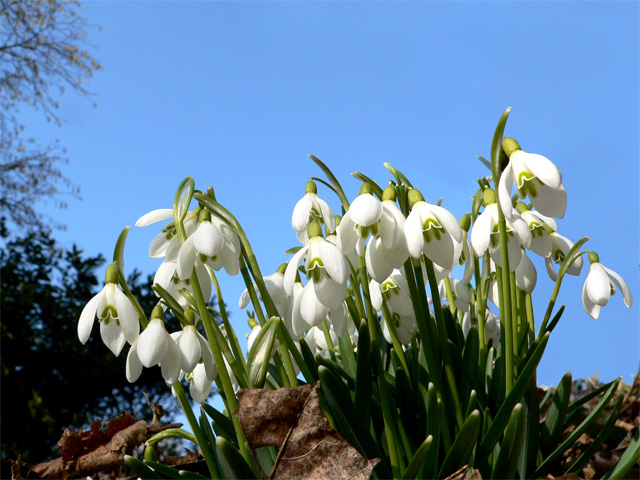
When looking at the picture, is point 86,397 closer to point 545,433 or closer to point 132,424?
point 132,424

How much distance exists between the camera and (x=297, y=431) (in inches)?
41.5

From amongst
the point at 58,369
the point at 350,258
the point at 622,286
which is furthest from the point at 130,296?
the point at 58,369

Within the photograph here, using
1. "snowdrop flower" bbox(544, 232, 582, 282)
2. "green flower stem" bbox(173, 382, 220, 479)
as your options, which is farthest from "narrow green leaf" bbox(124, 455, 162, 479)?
"snowdrop flower" bbox(544, 232, 582, 282)

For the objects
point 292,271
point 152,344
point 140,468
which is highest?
point 292,271

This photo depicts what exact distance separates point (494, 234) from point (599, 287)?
1.15ft

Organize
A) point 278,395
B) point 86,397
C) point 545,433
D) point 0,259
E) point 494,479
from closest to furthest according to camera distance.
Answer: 1. point 278,395
2. point 494,479
3. point 545,433
4. point 86,397
5. point 0,259

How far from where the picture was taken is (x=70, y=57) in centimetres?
848

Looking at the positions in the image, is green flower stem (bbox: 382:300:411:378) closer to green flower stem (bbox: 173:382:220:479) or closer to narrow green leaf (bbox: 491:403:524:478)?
narrow green leaf (bbox: 491:403:524:478)

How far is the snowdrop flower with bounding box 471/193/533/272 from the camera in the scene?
1.21 meters

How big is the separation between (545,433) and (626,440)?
511 mm

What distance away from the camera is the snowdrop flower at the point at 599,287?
142cm

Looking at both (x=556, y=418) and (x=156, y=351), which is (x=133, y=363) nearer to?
(x=156, y=351)

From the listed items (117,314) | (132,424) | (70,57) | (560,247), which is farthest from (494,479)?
(70,57)

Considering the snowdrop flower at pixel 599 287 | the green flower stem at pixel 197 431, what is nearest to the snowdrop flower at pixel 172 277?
the green flower stem at pixel 197 431
